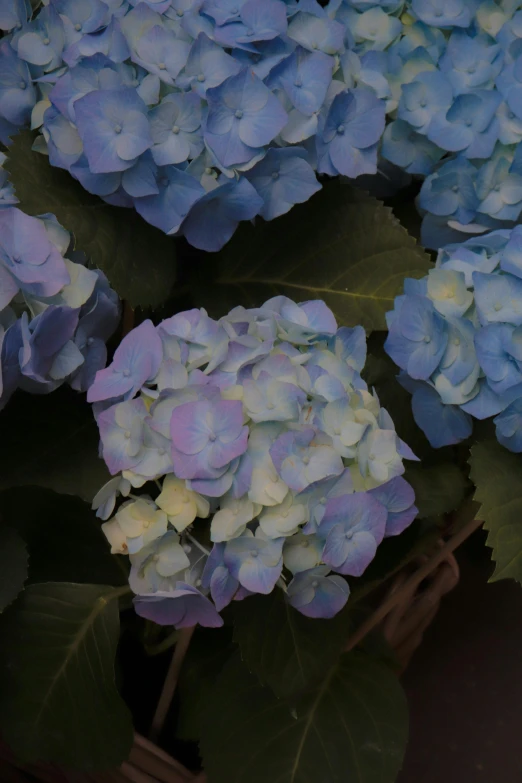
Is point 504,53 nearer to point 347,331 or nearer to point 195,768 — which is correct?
point 347,331

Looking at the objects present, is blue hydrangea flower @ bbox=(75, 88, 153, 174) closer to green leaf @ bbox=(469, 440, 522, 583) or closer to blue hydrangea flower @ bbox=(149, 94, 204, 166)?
blue hydrangea flower @ bbox=(149, 94, 204, 166)

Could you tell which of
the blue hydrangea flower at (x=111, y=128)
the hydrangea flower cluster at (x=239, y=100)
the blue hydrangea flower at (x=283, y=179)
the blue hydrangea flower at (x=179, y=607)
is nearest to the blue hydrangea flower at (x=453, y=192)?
the hydrangea flower cluster at (x=239, y=100)

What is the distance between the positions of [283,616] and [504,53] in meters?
0.41

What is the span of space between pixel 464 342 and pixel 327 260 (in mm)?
154

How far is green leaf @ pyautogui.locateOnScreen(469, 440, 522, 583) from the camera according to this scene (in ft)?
1.62

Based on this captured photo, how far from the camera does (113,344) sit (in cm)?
67

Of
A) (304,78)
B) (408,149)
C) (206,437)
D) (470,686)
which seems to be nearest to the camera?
(206,437)

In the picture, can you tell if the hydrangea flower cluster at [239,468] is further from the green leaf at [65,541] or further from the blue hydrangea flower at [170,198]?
the green leaf at [65,541]

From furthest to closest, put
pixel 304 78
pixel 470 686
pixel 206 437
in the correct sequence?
pixel 470 686 < pixel 304 78 < pixel 206 437

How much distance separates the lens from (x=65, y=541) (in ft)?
2.23

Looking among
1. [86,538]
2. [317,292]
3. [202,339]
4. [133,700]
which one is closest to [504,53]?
[317,292]

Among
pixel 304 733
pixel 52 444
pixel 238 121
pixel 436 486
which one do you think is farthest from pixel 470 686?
pixel 238 121

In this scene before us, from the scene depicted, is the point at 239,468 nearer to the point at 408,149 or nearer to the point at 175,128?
the point at 175,128

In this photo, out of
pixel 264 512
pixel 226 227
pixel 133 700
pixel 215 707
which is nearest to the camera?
pixel 264 512
